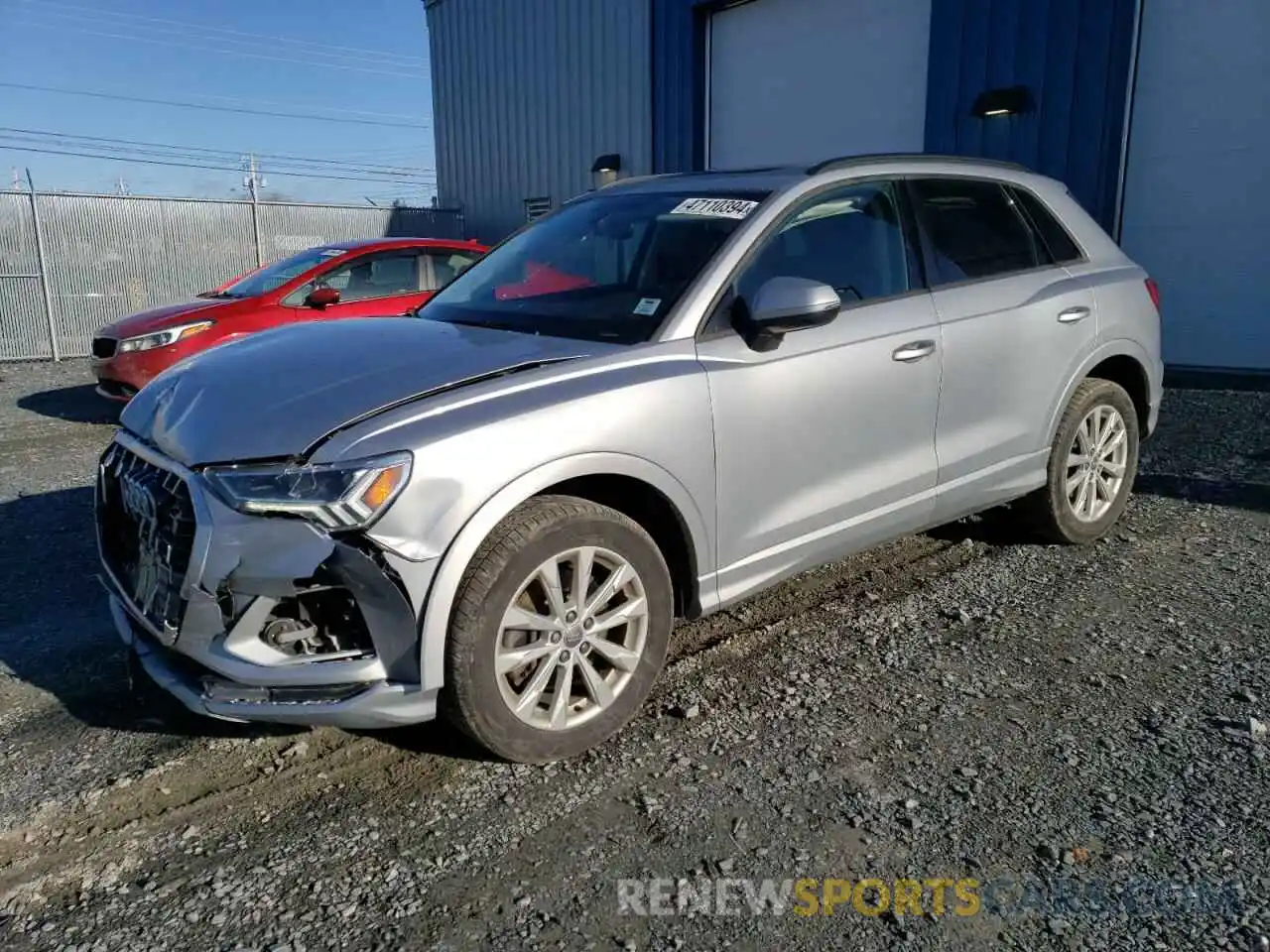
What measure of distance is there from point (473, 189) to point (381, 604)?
18717 millimetres

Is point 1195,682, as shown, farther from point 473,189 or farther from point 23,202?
point 473,189

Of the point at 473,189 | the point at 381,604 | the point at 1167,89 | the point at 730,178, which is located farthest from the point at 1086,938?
the point at 473,189

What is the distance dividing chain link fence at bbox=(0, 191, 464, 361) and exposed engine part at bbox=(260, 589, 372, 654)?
1335 centimetres

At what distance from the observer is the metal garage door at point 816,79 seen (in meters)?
11.0

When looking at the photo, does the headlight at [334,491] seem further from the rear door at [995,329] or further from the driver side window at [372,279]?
the driver side window at [372,279]

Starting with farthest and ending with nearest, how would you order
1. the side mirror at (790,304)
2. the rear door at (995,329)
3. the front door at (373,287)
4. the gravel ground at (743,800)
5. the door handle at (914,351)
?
1. the front door at (373,287)
2. the rear door at (995,329)
3. the door handle at (914,351)
4. the side mirror at (790,304)
5. the gravel ground at (743,800)

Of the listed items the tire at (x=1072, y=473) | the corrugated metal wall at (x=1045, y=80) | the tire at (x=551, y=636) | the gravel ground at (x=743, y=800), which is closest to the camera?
the gravel ground at (x=743, y=800)

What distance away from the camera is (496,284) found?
3951mm

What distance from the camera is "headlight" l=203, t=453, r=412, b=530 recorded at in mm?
2449

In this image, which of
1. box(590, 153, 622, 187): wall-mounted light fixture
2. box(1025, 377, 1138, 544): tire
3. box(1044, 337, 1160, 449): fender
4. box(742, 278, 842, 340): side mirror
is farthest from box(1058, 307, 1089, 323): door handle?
box(590, 153, 622, 187): wall-mounted light fixture

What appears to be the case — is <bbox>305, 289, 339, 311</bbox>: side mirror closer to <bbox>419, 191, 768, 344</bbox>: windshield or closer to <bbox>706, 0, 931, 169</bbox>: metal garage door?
<bbox>419, 191, 768, 344</bbox>: windshield

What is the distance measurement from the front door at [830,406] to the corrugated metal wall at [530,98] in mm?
12122

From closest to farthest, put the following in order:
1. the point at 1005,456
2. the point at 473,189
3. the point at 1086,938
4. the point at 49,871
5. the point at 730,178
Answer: the point at 1086,938 → the point at 49,871 → the point at 730,178 → the point at 1005,456 → the point at 473,189

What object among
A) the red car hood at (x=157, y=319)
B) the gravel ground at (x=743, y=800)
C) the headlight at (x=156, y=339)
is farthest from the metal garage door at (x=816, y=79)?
the gravel ground at (x=743, y=800)
